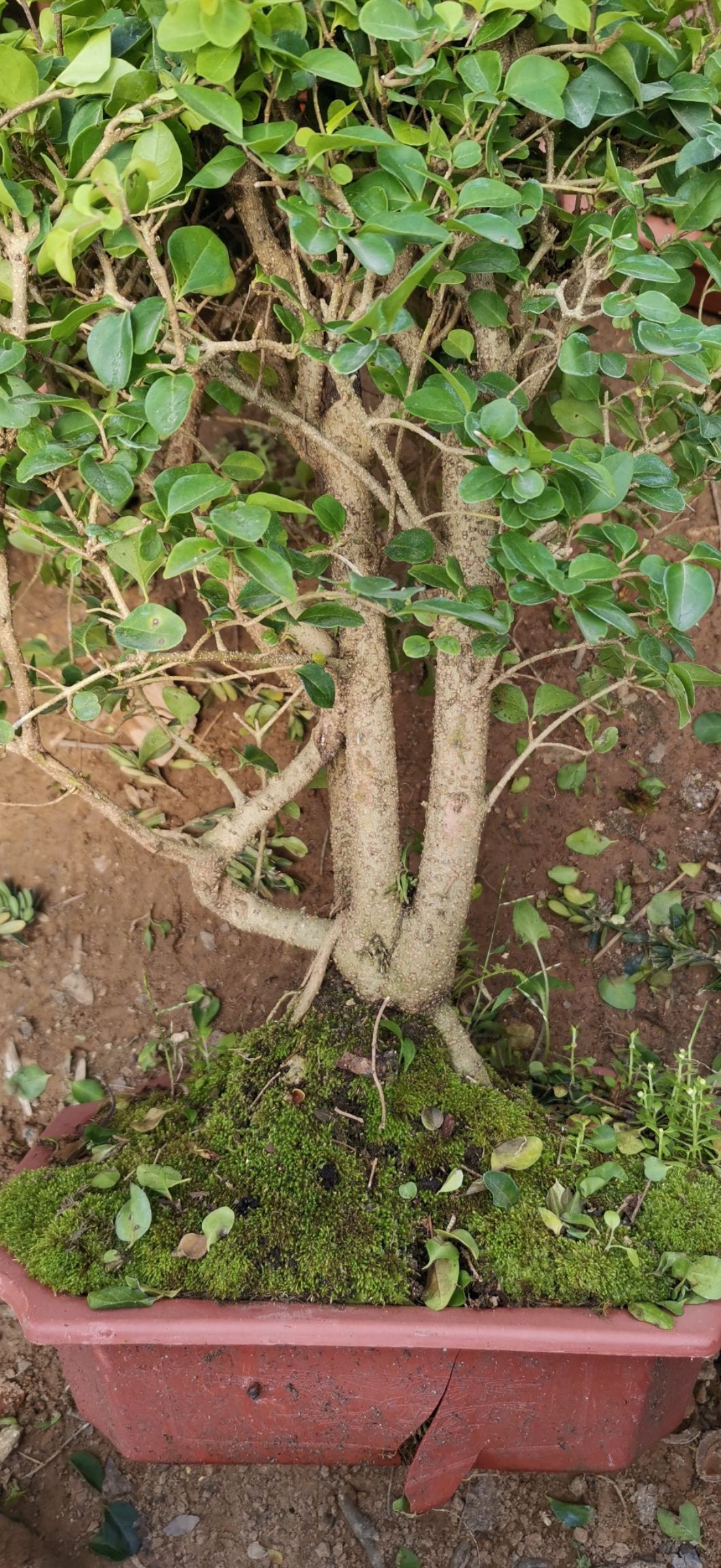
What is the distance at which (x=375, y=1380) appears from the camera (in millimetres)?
1168

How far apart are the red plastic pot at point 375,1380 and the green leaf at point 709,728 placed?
0.81 meters

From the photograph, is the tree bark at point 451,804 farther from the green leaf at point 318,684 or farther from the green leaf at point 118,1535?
the green leaf at point 118,1535

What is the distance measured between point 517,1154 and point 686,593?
754 millimetres

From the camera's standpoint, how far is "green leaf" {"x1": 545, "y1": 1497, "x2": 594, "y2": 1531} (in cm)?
139

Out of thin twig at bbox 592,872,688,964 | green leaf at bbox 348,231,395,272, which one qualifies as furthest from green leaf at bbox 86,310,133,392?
thin twig at bbox 592,872,688,964

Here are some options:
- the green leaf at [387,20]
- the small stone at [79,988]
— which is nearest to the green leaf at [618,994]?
the small stone at [79,988]

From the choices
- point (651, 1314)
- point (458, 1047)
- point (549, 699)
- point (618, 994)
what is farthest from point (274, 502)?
point (618, 994)

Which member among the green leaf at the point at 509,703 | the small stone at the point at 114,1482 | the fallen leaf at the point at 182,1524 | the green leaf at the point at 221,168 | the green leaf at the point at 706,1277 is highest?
the green leaf at the point at 221,168

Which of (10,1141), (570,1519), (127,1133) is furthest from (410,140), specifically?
(570,1519)

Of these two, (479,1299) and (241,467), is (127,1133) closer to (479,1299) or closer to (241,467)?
(479,1299)

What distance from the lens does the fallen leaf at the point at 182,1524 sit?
138 centimetres

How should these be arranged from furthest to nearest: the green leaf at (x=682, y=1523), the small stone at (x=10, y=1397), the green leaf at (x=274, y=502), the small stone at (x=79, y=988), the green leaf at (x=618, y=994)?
the small stone at (x=79, y=988) → the green leaf at (x=618, y=994) → the small stone at (x=10, y=1397) → the green leaf at (x=682, y=1523) → the green leaf at (x=274, y=502)

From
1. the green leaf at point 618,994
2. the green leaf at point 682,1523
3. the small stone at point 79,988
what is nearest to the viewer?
the green leaf at point 682,1523

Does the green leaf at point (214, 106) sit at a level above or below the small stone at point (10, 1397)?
above
